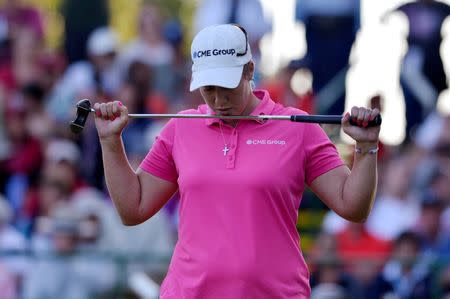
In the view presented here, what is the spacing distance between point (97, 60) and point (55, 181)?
196 centimetres

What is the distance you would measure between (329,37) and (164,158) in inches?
252

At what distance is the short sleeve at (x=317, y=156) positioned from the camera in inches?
231

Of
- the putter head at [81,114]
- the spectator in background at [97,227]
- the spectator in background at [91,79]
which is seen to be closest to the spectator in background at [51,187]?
the spectator in background at [97,227]

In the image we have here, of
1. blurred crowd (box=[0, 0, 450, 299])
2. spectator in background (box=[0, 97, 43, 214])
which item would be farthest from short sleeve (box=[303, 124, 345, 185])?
spectator in background (box=[0, 97, 43, 214])

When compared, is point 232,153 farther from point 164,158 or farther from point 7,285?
point 7,285

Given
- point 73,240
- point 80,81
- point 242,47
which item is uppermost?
point 242,47

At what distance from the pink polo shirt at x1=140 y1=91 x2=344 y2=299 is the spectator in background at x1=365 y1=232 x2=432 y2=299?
15.2 feet

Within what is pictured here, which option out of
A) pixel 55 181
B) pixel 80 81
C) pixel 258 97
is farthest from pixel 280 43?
pixel 258 97

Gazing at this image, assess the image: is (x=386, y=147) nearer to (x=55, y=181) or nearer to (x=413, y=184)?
(x=413, y=184)

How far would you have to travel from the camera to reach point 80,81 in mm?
13406

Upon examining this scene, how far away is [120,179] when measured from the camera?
600cm

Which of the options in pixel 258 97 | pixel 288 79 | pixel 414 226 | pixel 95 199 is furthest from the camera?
pixel 288 79

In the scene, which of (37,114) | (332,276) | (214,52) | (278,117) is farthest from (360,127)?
(37,114)

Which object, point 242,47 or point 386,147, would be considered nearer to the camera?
point 242,47
